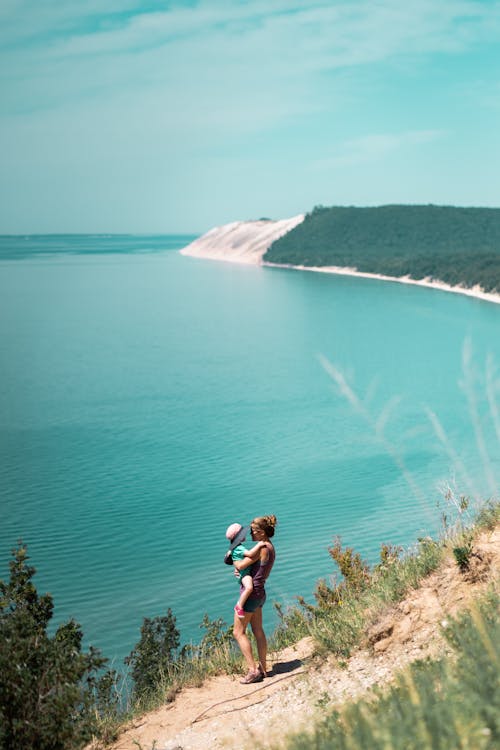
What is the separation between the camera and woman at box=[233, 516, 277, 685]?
6688 millimetres

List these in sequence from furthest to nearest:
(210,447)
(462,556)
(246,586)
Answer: (210,447) < (246,586) < (462,556)

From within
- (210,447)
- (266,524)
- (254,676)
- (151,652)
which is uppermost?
(210,447)

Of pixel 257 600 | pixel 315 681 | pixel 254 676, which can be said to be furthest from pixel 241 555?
pixel 315 681

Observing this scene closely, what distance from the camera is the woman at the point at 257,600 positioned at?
21.9 feet

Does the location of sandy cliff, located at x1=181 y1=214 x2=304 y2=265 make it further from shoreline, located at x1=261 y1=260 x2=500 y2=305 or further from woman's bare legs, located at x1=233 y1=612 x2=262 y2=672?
woman's bare legs, located at x1=233 y1=612 x2=262 y2=672

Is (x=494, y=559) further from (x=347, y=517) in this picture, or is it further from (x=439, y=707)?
(x=347, y=517)

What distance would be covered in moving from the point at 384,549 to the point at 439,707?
21.2 feet

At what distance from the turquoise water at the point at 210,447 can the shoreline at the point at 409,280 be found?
22421 millimetres

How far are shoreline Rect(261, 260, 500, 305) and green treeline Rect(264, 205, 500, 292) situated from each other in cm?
104

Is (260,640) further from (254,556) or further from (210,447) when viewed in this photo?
(210,447)

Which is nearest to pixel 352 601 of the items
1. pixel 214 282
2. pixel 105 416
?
pixel 105 416

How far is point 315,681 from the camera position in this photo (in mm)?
6129

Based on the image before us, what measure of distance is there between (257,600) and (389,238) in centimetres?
15857

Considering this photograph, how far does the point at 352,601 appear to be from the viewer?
7246 mm
